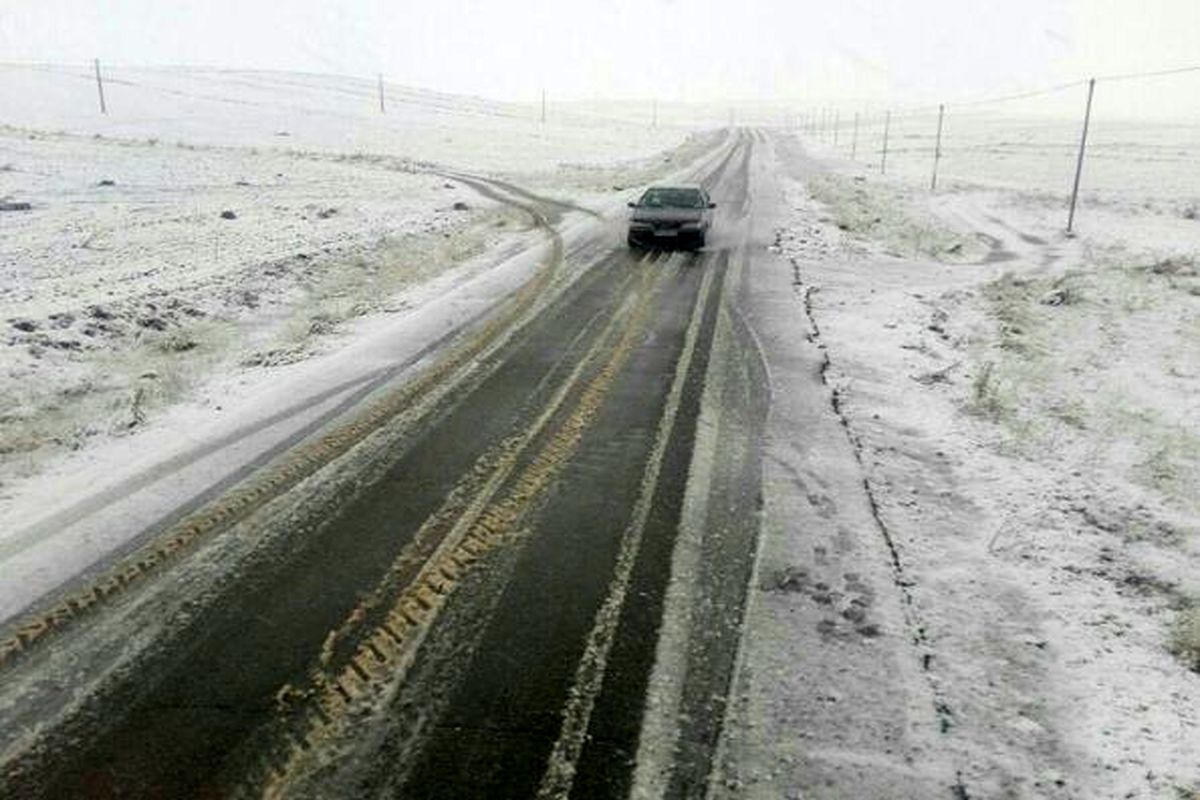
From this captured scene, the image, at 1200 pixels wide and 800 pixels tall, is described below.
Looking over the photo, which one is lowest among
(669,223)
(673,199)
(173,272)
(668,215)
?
(173,272)

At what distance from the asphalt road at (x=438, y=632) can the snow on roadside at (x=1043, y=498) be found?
1369 millimetres

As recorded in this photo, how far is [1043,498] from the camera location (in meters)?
7.61

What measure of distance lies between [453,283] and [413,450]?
9276mm

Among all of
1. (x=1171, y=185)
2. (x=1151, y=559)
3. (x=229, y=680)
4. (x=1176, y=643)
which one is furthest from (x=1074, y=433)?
(x=1171, y=185)

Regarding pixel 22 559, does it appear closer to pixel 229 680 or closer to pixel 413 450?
pixel 229 680

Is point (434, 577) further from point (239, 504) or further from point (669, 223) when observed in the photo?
point (669, 223)

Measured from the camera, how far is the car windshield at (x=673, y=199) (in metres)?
21.4

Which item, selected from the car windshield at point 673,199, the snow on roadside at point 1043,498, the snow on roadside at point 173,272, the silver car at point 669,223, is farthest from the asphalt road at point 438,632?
the car windshield at point 673,199

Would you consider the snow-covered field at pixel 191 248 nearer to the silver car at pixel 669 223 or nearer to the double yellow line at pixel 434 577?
the silver car at pixel 669 223

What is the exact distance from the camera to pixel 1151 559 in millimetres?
6609

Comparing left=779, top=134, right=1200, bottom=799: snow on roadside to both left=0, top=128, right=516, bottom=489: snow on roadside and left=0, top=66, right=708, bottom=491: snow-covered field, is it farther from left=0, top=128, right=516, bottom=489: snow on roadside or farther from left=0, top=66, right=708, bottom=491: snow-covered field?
left=0, top=128, right=516, bottom=489: snow on roadside

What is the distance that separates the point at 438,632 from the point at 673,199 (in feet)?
58.3

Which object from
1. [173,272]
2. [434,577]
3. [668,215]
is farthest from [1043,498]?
[173,272]

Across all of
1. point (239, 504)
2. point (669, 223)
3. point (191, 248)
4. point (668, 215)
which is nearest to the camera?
point (239, 504)
